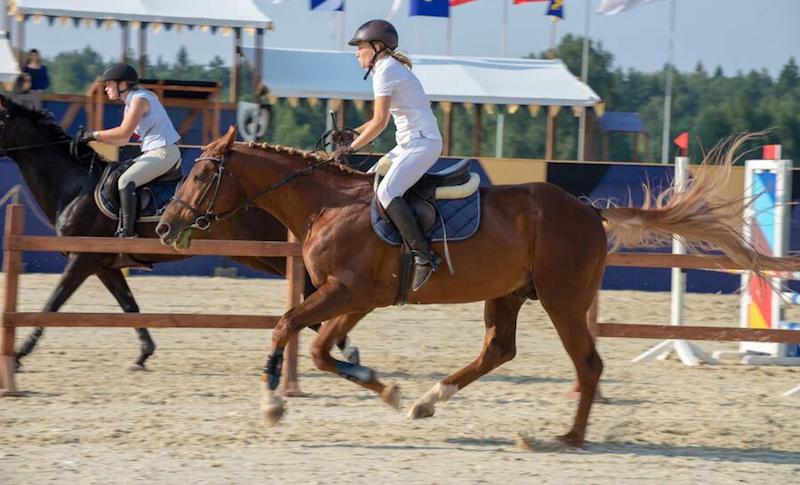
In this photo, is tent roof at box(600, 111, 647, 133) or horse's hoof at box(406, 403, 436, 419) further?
tent roof at box(600, 111, 647, 133)

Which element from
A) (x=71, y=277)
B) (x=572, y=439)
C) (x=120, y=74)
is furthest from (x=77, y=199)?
(x=572, y=439)

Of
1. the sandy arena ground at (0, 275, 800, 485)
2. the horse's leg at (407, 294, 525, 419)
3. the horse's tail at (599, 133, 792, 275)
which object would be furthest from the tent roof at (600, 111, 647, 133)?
the horse's leg at (407, 294, 525, 419)

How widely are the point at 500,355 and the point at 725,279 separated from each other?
31.4 ft

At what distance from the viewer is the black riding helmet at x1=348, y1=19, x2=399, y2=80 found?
704 centimetres

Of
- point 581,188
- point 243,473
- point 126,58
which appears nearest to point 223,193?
point 243,473

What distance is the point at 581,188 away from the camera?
1602cm

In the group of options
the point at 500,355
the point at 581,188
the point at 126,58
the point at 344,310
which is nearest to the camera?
the point at 344,310

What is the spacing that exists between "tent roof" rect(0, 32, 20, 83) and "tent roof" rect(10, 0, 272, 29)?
0.81m

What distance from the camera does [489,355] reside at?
24.7 ft

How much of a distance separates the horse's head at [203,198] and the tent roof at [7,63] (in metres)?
16.4

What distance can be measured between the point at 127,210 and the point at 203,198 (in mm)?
2614

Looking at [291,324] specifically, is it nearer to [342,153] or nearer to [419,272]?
[419,272]

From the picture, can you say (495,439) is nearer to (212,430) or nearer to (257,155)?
(212,430)

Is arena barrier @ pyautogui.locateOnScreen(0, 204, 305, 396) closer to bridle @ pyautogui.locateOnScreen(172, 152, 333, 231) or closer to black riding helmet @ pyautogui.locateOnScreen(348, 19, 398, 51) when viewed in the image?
bridle @ pyautogui.locateOnScreen(172, 152, 333, 231)
